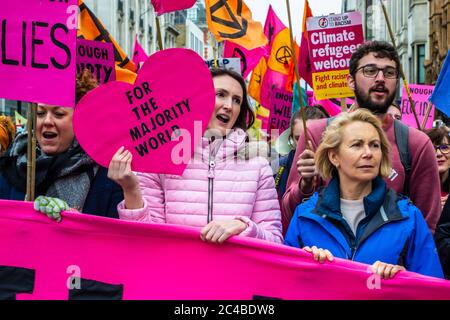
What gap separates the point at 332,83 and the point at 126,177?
4068 millimetres

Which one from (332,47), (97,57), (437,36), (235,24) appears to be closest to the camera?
(97,57)

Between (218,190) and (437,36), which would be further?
(437,36)

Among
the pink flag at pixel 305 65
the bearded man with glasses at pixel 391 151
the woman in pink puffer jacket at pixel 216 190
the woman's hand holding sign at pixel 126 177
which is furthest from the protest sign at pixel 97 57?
the woman's hand holding sign at pixel 126 177

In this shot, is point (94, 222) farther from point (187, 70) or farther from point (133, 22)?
point (133, 22)

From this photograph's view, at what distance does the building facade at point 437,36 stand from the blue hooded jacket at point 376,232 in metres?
29.6

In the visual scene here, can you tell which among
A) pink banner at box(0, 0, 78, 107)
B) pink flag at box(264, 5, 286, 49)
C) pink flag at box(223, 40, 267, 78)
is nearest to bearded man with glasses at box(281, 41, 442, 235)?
pink banner at box(0, 0, 78, 107)

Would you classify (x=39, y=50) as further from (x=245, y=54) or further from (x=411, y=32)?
(x=411, y=32)

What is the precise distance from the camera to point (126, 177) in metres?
3.12

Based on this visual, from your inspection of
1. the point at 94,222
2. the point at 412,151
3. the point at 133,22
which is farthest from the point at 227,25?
the point at 133,22

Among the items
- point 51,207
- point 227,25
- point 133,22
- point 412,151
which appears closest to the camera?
point 51,207

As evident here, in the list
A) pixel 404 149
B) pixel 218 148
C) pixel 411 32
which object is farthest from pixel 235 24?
pixel 411 32

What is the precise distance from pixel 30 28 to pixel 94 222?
93 cm

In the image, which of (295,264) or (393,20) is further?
(393,20)
